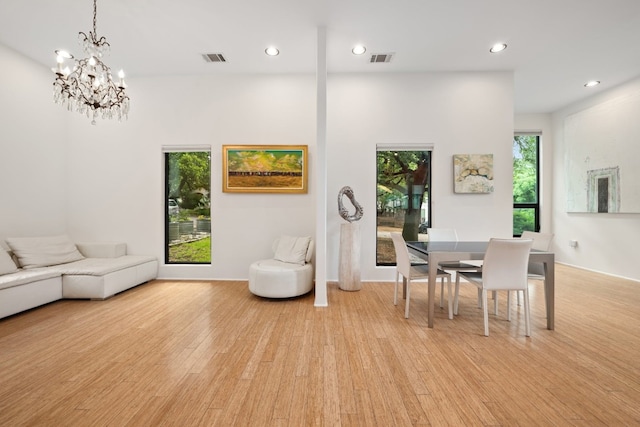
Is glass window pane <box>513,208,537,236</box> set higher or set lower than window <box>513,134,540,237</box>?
lower

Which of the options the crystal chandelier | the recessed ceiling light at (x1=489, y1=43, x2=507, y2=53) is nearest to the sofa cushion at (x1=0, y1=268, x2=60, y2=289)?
the crystal chandelier

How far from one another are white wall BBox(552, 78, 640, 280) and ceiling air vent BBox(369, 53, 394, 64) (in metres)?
4.28

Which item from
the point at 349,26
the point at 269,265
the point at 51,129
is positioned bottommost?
the point at 269,265

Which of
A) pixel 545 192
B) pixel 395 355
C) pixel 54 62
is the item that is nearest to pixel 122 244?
pixel 54 62

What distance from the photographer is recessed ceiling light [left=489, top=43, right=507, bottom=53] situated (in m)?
3.71

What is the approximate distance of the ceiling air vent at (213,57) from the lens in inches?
156

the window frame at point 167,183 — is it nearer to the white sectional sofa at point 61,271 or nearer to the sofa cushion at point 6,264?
the white sectional sofa at point 61,271

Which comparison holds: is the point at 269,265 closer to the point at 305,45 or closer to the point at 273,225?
the point at 273,225

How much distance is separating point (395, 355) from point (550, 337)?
5.12 ft

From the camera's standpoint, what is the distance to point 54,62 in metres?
4.19

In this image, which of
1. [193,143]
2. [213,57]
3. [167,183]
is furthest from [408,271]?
[167,183]

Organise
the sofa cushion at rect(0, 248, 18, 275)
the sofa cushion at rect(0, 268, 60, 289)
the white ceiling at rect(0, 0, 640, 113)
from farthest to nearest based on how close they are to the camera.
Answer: the sofa cushion at rect(0, 248, 18, 275) < the white ceiling at rect(0, 0, 640, 113) < the sofa cushion at rect(0, 268, 60, 289)

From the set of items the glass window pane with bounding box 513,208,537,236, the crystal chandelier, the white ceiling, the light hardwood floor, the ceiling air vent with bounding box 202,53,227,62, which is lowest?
the light hardwood floor

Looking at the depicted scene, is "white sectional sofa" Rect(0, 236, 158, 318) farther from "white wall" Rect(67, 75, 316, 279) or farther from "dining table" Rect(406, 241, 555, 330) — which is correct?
"dining table" Rect(406, 241, 555, 330)
